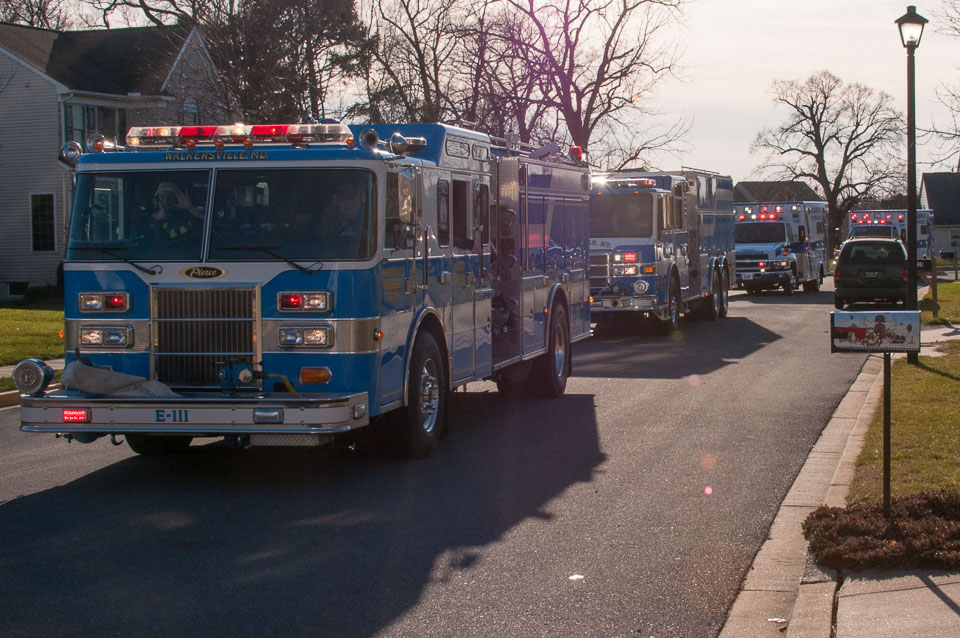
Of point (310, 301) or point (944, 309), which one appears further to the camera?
point (944, 309)

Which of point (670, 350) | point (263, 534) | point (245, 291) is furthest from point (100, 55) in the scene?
point (263, 534)

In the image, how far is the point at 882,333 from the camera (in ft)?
22.9

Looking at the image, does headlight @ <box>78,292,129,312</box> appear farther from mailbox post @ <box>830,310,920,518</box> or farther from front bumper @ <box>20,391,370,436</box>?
mailbox post @ <box>830,310,920,518</box>

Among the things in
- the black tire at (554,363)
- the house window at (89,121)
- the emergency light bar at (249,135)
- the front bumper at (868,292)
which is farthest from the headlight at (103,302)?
the house window at (89,121)

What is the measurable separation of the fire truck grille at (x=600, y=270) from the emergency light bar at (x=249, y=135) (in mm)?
14090

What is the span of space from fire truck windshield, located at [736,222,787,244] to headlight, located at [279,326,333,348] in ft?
107

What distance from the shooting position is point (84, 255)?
948 cm

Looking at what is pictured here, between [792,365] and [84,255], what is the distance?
465 inches

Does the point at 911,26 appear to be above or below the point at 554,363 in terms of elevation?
above

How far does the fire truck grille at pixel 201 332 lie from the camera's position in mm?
9117

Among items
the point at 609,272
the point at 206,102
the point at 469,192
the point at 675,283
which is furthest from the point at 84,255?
the point at 206,102

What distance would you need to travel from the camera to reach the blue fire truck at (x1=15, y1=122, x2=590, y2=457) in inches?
351

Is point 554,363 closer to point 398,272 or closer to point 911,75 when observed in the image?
point 398,272

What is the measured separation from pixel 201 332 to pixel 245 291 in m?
0.49
